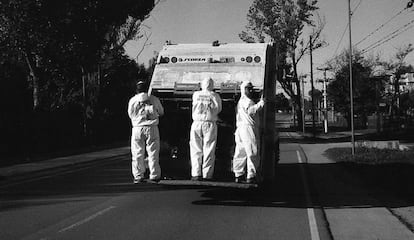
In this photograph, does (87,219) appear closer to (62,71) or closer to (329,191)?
(329,191)

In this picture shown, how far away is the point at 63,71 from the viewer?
118 ft

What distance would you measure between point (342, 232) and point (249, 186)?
223cm

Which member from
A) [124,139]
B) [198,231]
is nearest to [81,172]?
[198,231]

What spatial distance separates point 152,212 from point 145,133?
1.51 m

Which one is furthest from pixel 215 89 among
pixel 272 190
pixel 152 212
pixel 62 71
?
pixel 62 71

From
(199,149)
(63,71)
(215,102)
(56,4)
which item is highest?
(56,4)

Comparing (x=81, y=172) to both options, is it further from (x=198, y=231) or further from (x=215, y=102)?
A: (x=198, y=231)

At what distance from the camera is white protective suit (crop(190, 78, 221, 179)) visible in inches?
393

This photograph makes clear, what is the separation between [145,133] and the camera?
1010cm

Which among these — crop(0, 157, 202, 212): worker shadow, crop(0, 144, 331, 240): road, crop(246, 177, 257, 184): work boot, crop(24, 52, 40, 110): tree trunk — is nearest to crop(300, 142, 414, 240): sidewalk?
crop(0, 144, 331, 240): road

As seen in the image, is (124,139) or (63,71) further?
(124,139)

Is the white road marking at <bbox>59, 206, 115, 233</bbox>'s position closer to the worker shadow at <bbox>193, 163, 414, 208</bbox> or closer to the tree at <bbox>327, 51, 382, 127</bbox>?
the worker shadow at <bbox>193, 163, 414, 208</bbox>

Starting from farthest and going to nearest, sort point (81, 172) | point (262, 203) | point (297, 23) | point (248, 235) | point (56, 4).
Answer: point (297, 23), point (56, 4), point (81, 172), point (262, 203), point (248, 235)

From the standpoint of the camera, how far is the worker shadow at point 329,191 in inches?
428
